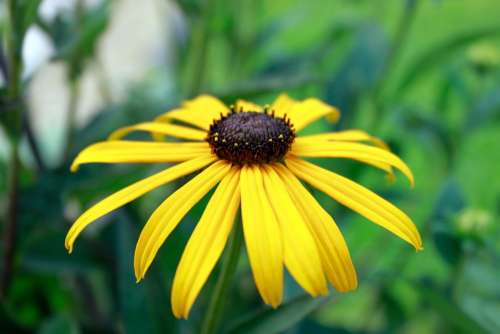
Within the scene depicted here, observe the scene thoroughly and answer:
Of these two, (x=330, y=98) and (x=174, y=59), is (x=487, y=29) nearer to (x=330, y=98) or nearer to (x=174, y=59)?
(x=330, y=98)

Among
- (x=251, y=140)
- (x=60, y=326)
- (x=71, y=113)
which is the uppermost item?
(x=251, y=140)

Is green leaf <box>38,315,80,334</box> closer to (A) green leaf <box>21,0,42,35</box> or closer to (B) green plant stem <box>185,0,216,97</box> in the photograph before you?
(A) green leaf <box>21,0,42,35</box>

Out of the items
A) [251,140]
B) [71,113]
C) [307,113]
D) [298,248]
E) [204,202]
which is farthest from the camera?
[71,113]

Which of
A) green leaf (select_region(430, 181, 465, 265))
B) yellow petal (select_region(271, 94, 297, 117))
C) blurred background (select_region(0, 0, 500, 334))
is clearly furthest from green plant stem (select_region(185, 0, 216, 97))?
green leaf (select_region(430, 181, 465, 265))

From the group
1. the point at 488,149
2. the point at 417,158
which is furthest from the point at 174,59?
the point at 488,149

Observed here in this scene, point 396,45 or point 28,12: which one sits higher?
point 28,12

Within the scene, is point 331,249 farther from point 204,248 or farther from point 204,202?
point 204,202

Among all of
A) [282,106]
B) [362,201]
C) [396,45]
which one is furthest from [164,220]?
[396,45]

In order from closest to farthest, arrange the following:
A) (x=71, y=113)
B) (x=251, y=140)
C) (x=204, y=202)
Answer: (x=251, y=140) → (x=204, y=202) → (x=71, y=113)
